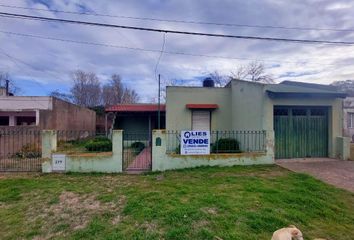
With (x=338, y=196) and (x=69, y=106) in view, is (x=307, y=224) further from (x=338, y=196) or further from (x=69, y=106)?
(x=69, y=106)

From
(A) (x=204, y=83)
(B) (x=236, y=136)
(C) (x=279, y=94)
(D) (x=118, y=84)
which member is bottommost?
(B) (x=236, y=136)

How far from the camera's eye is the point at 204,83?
59.7ft

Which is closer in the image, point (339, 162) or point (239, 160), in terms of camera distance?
point (239, 160)

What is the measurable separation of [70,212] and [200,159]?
5232mm

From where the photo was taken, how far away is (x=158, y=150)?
29.6 feet

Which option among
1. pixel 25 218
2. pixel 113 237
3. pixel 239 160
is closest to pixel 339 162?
pixel 239 160

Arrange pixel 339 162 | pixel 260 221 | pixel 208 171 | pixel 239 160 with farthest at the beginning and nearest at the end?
1. pixel 339 162
2. pixel 239 160
3. pixel 208 171
4. pixel 260 221

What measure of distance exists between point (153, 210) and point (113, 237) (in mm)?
1134

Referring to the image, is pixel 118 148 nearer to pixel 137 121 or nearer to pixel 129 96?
pixel 137 121

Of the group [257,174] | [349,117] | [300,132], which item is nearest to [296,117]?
[300,132]

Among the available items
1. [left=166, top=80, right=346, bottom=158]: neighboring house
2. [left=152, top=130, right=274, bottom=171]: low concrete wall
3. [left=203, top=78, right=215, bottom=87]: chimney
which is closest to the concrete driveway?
[left=166, top=80, right=346, bottom=158]: neighboring house

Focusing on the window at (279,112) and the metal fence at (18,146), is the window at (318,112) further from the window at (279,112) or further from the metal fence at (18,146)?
the metal fence at (18,146)

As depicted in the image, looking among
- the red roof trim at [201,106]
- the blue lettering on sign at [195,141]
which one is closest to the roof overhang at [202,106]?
the red roof trim at [201,106]

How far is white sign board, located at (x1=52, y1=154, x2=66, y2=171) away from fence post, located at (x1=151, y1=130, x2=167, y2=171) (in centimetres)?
318
